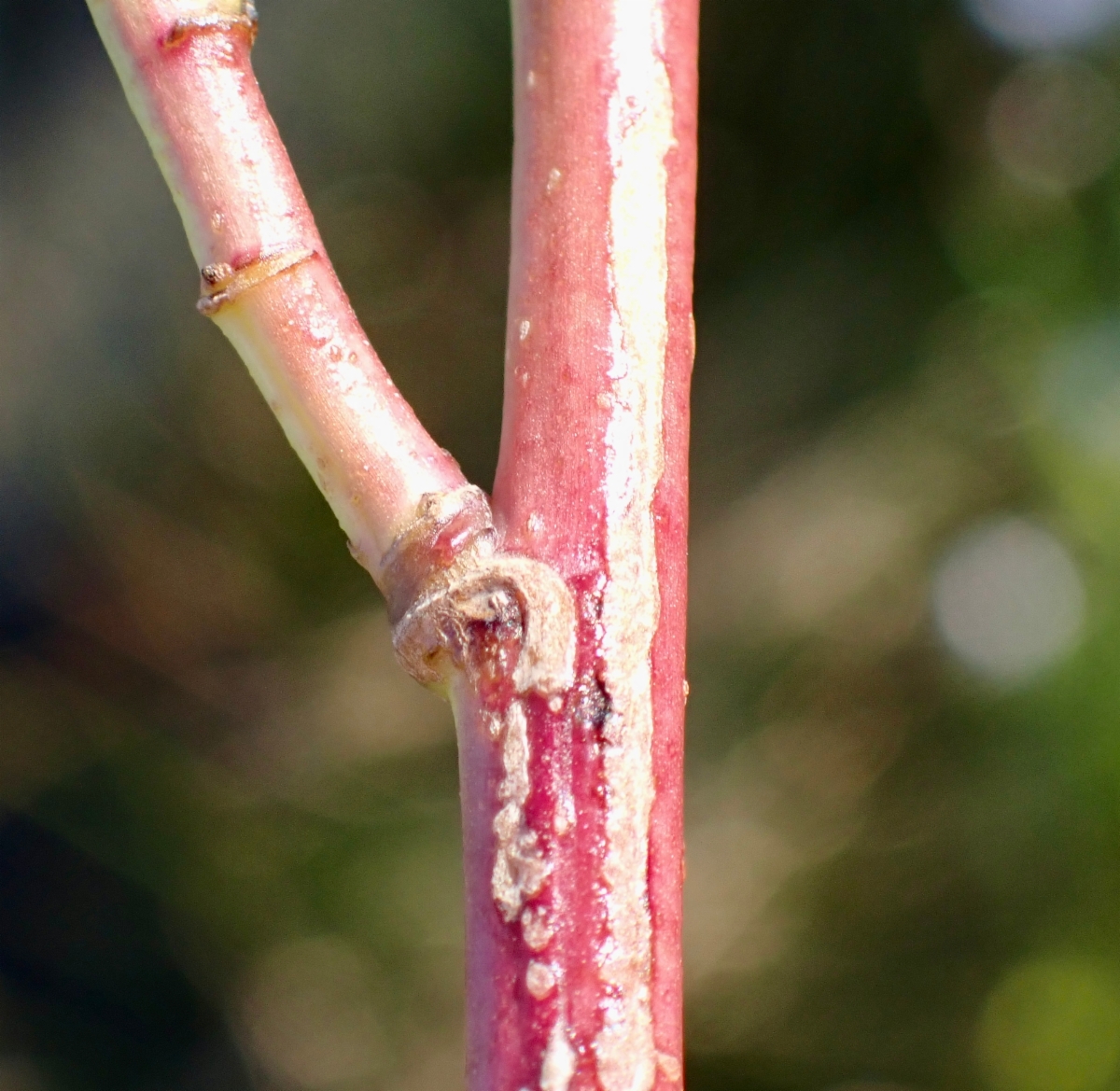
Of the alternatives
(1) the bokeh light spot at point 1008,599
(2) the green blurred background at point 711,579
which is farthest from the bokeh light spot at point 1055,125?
(1) the bokeh light spot at point 1008,599

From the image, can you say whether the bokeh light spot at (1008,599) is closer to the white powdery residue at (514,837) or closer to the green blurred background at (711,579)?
the green blurred background at (711,579)

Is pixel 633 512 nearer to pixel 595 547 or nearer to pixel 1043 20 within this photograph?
pixel 595 547

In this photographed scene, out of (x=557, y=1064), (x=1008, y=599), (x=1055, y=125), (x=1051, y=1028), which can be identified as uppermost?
(x=1055, y=125)

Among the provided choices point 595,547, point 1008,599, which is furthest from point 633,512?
point 1008,599

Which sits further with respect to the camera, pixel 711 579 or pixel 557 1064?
pixel 711 579

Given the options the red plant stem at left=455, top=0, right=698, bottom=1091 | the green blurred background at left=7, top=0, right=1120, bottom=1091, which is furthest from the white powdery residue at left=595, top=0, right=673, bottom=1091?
the green blurred background at left=7, top=0, right=1120, bottom=1091

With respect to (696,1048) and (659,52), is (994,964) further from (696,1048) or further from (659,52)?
(659,52)
